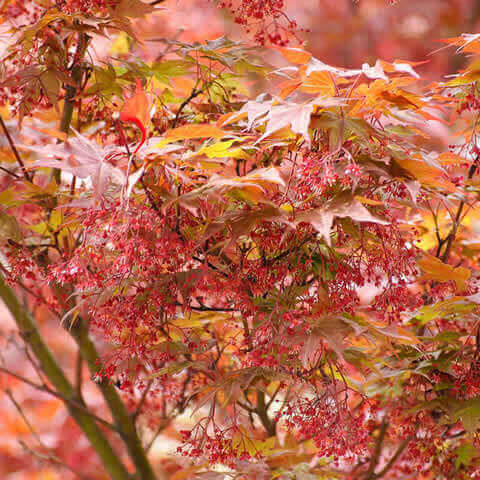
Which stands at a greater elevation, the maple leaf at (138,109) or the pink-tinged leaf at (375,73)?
the pink-tinged leaf at (375,73)

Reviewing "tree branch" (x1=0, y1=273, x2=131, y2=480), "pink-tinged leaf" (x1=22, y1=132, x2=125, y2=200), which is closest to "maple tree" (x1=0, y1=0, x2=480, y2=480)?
"pink-tinged leaf" (x1=22, y1=132, x2=125, y2=200)

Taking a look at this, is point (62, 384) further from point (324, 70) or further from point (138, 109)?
point (324, 70)

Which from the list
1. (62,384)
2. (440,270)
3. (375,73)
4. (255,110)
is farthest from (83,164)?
(62,384)

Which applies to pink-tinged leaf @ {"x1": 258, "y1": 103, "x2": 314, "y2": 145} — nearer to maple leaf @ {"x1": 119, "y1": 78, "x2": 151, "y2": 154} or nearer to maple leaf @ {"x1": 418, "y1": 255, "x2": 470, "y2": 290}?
maple leaf @ {"x1": 119, "y1": 78, "x2": 151, "y2": 154}

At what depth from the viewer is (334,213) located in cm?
62

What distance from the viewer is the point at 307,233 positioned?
717 millimetres

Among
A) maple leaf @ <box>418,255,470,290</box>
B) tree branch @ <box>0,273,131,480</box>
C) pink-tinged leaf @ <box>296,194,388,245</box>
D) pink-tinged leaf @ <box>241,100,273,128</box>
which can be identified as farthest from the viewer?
tree branch @ <box>0,273,131,480</box>

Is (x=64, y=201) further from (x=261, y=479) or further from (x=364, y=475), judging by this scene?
(x=364, y=475)

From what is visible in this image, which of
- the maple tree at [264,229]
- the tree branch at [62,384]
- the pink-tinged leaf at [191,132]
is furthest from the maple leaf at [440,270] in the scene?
the tree branch at [62,384]

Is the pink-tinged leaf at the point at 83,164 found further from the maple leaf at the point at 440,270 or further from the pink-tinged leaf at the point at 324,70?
the maple leaf at the point at 440,270

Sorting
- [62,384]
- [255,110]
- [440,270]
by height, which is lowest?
[62,384]

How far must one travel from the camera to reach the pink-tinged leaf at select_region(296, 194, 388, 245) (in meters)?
0.59

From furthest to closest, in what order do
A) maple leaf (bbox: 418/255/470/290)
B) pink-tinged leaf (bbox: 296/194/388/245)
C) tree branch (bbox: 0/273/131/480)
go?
tree branch (bbox: 0/273/131/480)
maple leaf (bbox: 418/255/470/290)
pink-tinged leaf (bbox: 296/194/388/245)

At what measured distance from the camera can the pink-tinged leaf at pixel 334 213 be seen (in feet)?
1.93
